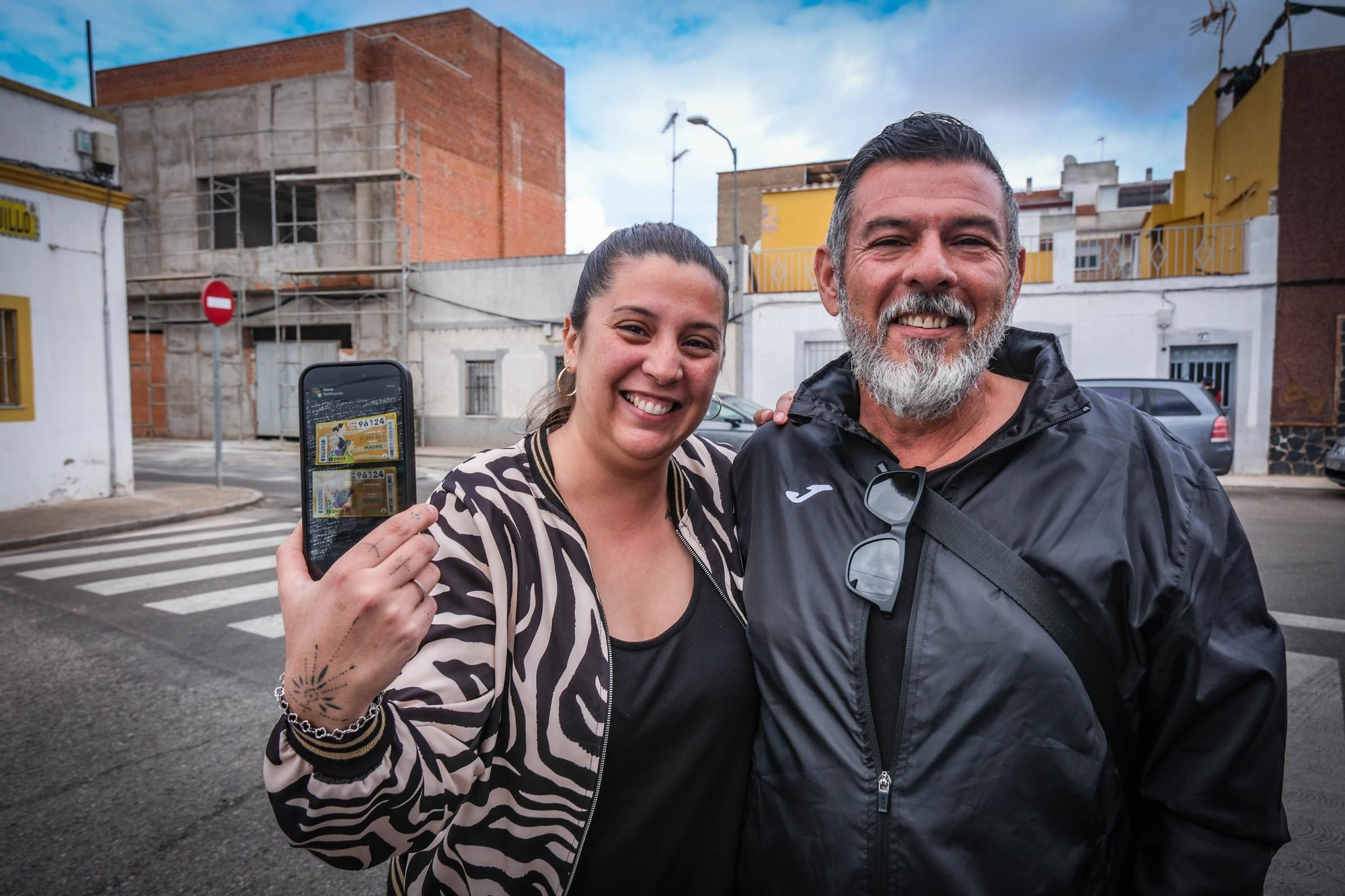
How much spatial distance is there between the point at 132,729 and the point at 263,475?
12260 millimetres

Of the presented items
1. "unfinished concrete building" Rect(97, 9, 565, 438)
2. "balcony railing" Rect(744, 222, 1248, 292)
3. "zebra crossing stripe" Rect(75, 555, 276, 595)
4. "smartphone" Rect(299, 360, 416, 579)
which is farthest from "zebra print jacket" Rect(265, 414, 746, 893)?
"unfinished concrete building" Rect(97, 9, 565, 438)

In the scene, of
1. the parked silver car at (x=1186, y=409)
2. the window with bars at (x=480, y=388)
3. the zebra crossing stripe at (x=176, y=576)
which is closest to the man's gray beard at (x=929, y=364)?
the zebra crossing stripe at (x=176, y=576)

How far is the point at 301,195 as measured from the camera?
23.1m

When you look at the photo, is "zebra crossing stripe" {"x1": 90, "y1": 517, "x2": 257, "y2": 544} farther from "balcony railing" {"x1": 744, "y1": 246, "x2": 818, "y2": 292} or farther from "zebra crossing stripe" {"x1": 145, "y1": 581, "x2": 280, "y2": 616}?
"balcony railing" {"x1": 744, "y1": 246, "x2": 818, "y2": 292}

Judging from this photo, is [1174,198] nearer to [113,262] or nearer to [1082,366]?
[1082,366]

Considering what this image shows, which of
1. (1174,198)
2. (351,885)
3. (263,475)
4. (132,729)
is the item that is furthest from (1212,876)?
(1174,198)

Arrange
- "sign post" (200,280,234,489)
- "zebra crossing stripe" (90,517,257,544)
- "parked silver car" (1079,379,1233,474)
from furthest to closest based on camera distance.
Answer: "sign post" (200,280,234,489) < "parked silver car" (1079,379,1233,474) < "zebra crossing stripe" (90,517,257,544)

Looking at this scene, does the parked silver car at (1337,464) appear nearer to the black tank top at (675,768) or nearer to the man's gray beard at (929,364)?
the man's gray beard at (929,364)

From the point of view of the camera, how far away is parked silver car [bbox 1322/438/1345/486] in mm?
Result: 11898

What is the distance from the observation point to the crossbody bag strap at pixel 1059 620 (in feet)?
4.86

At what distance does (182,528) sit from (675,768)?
10093 mm

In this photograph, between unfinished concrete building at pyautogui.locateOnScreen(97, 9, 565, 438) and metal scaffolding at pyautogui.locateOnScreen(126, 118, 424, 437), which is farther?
unfinished concrete building at pyautogui.locateOnScreen(97, 9, 565, 438)

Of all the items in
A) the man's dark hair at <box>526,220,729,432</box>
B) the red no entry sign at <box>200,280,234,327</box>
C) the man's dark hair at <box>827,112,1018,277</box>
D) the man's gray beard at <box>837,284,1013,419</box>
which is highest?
the red no entry sign at <box>200,280,234,327</box>

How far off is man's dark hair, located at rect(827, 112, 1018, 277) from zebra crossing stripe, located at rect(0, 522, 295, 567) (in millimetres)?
8902
